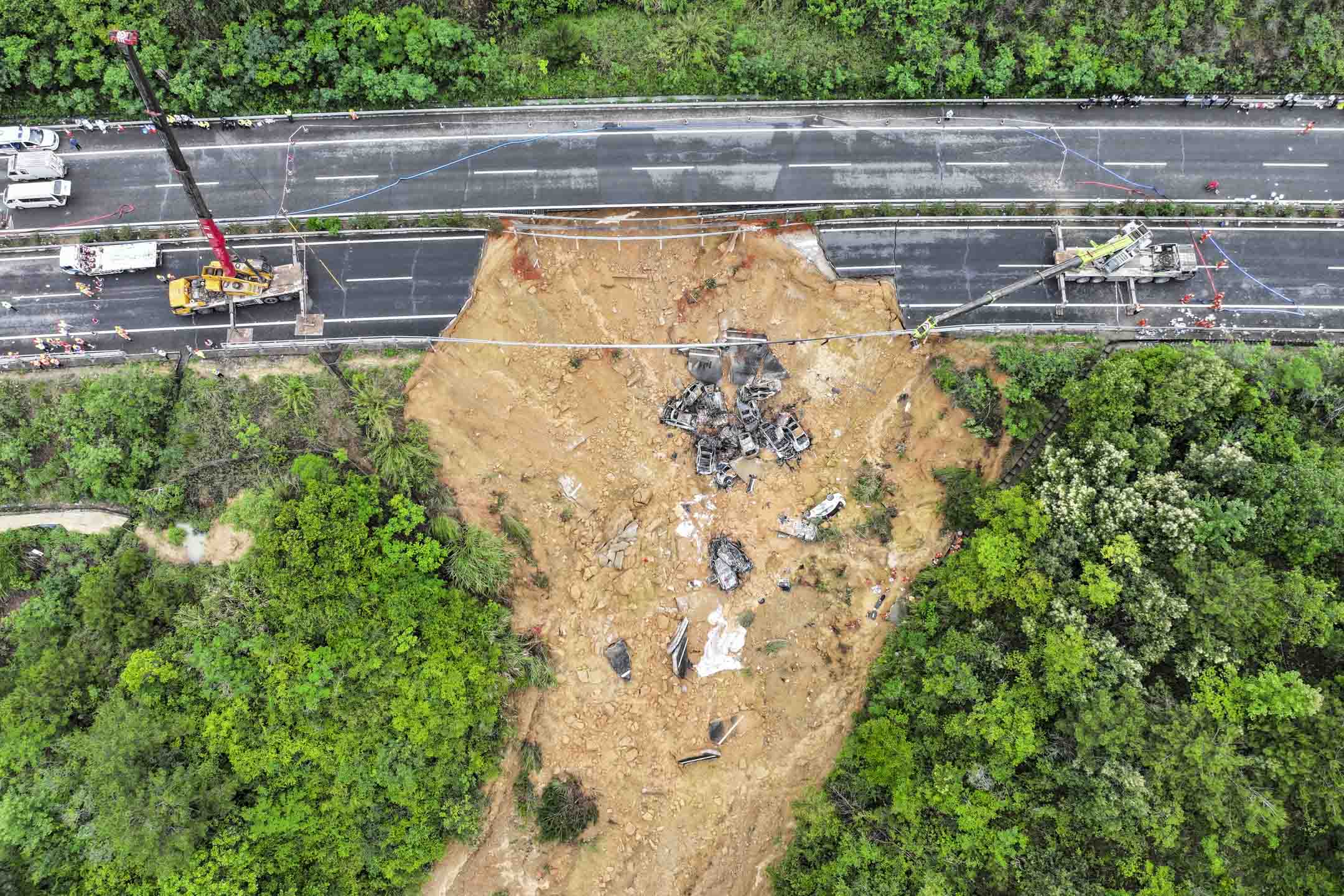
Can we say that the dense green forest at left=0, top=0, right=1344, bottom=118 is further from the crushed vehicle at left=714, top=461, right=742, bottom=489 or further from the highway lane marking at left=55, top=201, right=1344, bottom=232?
the crushed vehicle at left=714, top=461, right=742, bottom=489

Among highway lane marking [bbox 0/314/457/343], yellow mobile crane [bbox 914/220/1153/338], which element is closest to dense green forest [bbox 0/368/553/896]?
highway lane marking [bbox 0/314/457/343]

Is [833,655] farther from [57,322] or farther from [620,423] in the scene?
[57,322]

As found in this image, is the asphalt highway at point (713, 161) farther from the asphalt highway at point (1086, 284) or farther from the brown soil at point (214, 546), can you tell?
the brown soil at point (214, 546)

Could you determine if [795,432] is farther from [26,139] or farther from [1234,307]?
[26,139]

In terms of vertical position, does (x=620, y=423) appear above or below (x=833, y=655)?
above

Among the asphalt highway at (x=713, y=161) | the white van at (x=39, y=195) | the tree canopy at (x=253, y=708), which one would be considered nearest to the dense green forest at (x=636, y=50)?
the asphalt highway at (x=713, y=161)

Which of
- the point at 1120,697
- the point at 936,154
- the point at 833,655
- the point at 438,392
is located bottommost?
the point at 833,655

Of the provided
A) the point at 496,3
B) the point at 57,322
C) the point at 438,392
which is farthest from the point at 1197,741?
the point at 57,322
